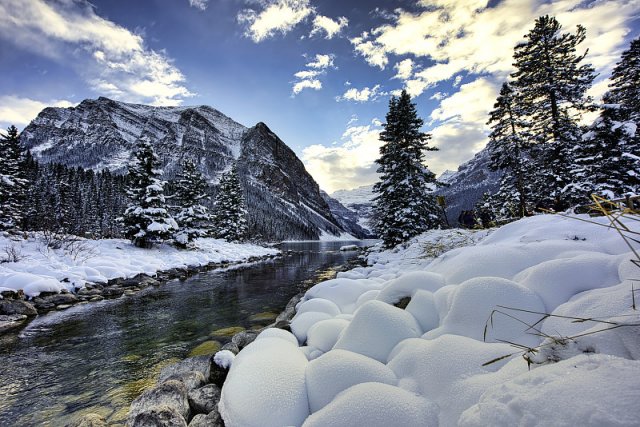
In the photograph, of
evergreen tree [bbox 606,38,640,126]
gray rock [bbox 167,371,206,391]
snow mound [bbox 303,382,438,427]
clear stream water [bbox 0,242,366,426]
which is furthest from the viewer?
evergreen tree [bbox 606,38,640,126]

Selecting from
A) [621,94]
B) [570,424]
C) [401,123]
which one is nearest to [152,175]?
[401,123]

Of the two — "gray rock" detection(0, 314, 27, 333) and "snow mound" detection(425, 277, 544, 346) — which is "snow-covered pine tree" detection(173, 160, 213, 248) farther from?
"snow mound" detection(425, 277, 544, 346)

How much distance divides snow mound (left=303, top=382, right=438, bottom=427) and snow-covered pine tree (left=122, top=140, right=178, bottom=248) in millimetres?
20056

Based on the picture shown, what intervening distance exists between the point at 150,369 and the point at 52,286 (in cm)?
722

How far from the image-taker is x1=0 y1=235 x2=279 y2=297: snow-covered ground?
8727 mm

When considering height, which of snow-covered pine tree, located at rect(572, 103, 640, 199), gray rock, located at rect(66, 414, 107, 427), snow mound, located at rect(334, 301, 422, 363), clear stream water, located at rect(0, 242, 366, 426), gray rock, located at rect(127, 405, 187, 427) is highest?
snow-covered pine tree, located at rect(572, 103, 640, 199)

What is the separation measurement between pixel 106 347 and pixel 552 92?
695 inches

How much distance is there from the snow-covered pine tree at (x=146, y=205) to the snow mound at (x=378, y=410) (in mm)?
20056

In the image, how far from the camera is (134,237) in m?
18.4

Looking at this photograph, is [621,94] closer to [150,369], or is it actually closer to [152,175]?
[150,369]

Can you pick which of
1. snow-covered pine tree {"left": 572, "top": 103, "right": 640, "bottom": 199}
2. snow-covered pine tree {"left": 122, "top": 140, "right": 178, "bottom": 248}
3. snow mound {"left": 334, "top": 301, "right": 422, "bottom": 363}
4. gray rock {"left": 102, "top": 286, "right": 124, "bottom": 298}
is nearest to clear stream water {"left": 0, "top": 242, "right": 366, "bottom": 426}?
gray rock {"left": 102, "top": 286, "right": 124, "bottom": 298}

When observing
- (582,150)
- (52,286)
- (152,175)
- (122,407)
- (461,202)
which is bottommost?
(122,407)

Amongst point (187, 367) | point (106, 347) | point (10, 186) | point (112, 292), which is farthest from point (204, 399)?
point (10, 186)

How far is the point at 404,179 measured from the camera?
16297mm
